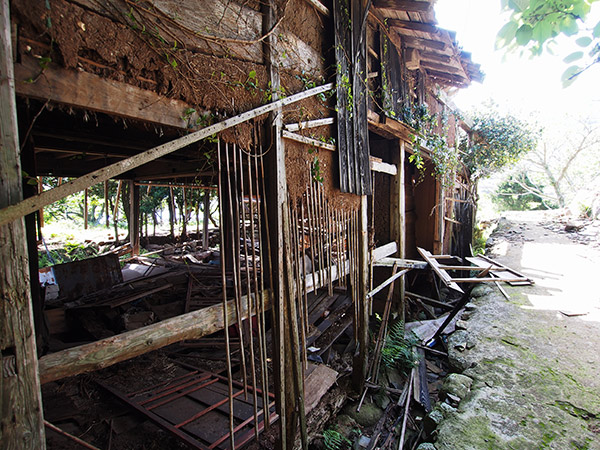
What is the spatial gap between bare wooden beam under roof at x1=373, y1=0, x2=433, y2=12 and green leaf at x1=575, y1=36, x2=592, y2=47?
3287 mm

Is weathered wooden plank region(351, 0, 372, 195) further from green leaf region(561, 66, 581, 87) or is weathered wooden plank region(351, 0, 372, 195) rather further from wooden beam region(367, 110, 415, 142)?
green leaf region(561, 66, 581, 87)

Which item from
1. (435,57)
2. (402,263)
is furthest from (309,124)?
(435,57)

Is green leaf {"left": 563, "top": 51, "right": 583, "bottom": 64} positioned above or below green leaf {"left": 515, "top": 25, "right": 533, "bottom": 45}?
below

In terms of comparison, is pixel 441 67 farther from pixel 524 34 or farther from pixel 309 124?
pixel 524 34

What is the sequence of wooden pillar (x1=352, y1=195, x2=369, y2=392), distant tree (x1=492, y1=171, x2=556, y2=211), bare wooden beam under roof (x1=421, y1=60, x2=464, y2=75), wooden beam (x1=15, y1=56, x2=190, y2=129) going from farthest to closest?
distant tree (x1=492, y1=171, x2=556, y2=211), bare wooden beam under roof (x1=421, y1=60, x2=464, y2=75), wooden pillar (x1=352, y1=195, x2=369, y2=392), wooden beam (x1=15, y1=56, x2=190, y2=129)

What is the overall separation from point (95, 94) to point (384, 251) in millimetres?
5003

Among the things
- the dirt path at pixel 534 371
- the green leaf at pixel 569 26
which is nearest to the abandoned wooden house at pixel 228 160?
the dirt path at pixel 534 371

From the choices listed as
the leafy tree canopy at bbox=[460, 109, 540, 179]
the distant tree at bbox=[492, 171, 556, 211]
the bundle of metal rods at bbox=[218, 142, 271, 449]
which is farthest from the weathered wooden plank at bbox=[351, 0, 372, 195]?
the distant tree at bbox=[492, 171, 556, 211]

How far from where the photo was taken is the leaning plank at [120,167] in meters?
1.49

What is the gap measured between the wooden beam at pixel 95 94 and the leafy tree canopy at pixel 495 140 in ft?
32.2

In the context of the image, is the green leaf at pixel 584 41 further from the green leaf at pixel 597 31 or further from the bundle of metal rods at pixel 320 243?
the bundle of metal rods at pixel 320 243

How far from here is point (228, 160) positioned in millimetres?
2627

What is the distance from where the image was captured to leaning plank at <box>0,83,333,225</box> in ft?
4.89

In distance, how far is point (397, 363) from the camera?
5.54 meters
